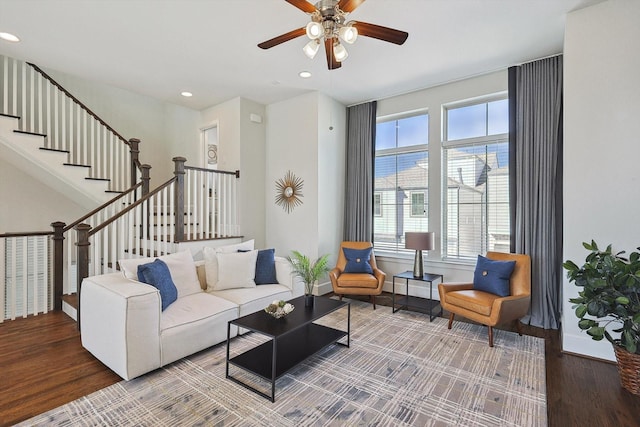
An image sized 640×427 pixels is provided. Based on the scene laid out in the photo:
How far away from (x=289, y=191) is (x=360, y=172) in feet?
4.16

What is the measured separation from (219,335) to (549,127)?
172 inches

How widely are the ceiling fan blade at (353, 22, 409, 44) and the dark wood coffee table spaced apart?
7.63 feet

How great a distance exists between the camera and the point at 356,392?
233 centimetres

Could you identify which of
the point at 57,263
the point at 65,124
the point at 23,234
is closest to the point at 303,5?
the point at 23,234

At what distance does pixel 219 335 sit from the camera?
3.02 meters

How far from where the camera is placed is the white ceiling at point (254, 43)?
2.91m

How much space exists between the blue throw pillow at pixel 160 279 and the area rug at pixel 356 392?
0.60m

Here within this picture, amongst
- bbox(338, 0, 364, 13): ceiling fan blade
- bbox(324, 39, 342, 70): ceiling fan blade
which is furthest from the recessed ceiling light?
bbox(338, 0, 364, 13): ceiling fan blade

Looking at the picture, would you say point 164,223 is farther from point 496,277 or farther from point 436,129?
point 496,277

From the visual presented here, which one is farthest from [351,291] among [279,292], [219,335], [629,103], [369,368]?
[629,103]

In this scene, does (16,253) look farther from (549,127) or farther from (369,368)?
(549,127)

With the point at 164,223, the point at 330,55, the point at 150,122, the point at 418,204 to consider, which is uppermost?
the point at 150,122

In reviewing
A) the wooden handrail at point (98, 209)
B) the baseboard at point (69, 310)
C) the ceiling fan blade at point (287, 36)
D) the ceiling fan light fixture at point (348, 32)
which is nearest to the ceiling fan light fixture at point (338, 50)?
the ceiling fan light fixture at point (348, 32)

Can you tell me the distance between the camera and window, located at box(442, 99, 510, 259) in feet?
13.9
